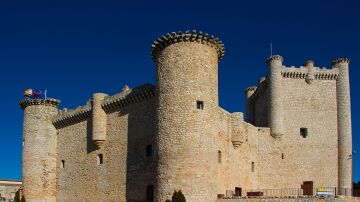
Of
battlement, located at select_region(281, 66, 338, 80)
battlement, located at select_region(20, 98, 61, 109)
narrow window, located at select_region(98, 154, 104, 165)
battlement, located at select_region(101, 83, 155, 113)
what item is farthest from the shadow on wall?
battlement, located at select_region(281, 66, 338, 80)

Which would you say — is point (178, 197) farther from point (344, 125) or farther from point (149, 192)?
point (344, 125)

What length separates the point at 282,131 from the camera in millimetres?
34656

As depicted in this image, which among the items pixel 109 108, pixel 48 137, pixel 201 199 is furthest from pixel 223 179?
pixel 48 137

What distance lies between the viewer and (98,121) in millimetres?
33688

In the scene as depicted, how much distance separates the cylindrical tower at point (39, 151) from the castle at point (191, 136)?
0.08 m

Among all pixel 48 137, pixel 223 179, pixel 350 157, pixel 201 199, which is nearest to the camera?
pixel 201 199

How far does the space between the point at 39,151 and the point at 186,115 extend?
15.8 metres

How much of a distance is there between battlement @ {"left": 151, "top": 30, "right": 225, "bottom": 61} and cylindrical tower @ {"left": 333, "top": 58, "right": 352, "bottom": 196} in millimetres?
11824

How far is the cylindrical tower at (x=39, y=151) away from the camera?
121 feet

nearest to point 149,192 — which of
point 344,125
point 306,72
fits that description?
point 306,72

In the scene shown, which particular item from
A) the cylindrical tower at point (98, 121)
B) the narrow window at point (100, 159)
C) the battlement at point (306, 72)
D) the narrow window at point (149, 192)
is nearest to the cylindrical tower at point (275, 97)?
the battlement at point (306, 72)

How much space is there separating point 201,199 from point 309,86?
48.2 ft

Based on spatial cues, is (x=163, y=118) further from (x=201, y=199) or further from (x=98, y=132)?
(x=98, y=132)

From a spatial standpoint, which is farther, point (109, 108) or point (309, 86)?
point (309, 86)
